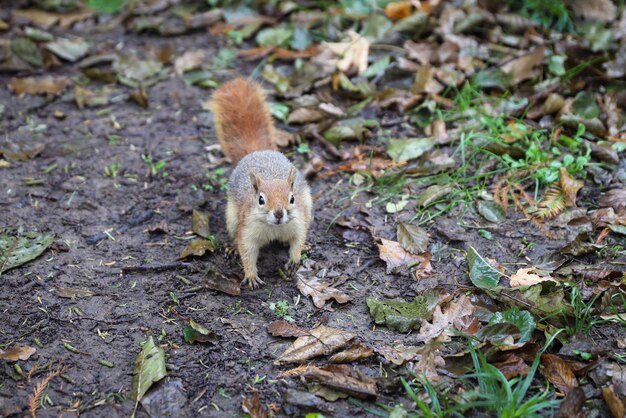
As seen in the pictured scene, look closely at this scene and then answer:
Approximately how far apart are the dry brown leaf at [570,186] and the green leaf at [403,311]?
104 cm

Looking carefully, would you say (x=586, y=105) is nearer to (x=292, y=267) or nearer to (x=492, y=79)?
(x=492, y=79)

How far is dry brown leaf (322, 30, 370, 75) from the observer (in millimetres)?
4637

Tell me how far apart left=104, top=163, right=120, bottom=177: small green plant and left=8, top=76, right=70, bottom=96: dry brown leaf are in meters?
1.03

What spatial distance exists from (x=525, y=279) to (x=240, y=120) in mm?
1768

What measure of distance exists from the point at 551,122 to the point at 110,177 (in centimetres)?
268

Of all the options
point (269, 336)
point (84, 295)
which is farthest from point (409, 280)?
point (84, 295)

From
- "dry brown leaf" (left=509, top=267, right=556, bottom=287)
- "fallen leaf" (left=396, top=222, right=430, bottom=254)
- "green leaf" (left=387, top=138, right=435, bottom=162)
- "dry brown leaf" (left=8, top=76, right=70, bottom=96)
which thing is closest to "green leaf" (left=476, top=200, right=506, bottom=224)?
"fallen leaf" (left=396, top=222, right=430, bottom=254)

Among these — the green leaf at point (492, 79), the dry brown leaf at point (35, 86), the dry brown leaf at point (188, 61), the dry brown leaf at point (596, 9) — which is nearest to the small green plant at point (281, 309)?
the green leaf at point (492, 79)

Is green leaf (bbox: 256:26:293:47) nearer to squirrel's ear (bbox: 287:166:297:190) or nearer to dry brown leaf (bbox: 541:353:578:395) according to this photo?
squirrel's ear (bbox: 287:166:297:190)

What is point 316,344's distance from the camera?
2.69 meters

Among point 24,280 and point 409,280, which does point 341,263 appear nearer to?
point 409,280

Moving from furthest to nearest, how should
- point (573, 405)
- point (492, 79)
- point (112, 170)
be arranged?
1. point (492, 79)
2. point (112, 170)
3. point (573, 405)

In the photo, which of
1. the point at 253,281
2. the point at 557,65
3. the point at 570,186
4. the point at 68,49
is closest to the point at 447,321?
the point at 253,281

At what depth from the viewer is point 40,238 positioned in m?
3.28
